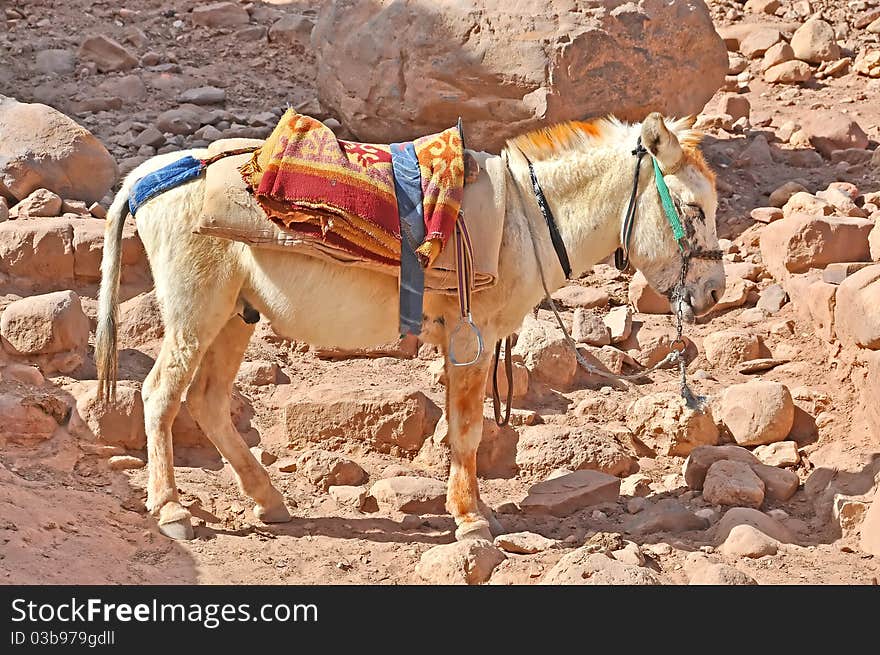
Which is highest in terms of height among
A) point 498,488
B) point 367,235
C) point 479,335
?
point 367,235

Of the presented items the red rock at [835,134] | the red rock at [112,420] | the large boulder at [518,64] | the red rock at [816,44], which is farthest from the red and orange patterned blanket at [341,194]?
the red rock at [816,44]

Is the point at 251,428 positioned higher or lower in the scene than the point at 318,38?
lower

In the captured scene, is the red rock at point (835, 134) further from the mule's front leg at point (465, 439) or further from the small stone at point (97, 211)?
the small stone at point (97, 211)

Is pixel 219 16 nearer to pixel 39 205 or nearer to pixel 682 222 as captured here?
pixel 39 205

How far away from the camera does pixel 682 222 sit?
6.04 metres

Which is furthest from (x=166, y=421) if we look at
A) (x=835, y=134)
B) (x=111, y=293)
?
(x=835, y=134)

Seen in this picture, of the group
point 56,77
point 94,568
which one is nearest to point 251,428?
point 94,568

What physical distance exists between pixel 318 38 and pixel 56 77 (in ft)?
11.1

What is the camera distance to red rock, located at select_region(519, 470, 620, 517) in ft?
21.7

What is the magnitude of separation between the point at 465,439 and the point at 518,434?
1.33 meters

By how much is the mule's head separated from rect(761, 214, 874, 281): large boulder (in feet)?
10.1

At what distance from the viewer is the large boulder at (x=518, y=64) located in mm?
10031
